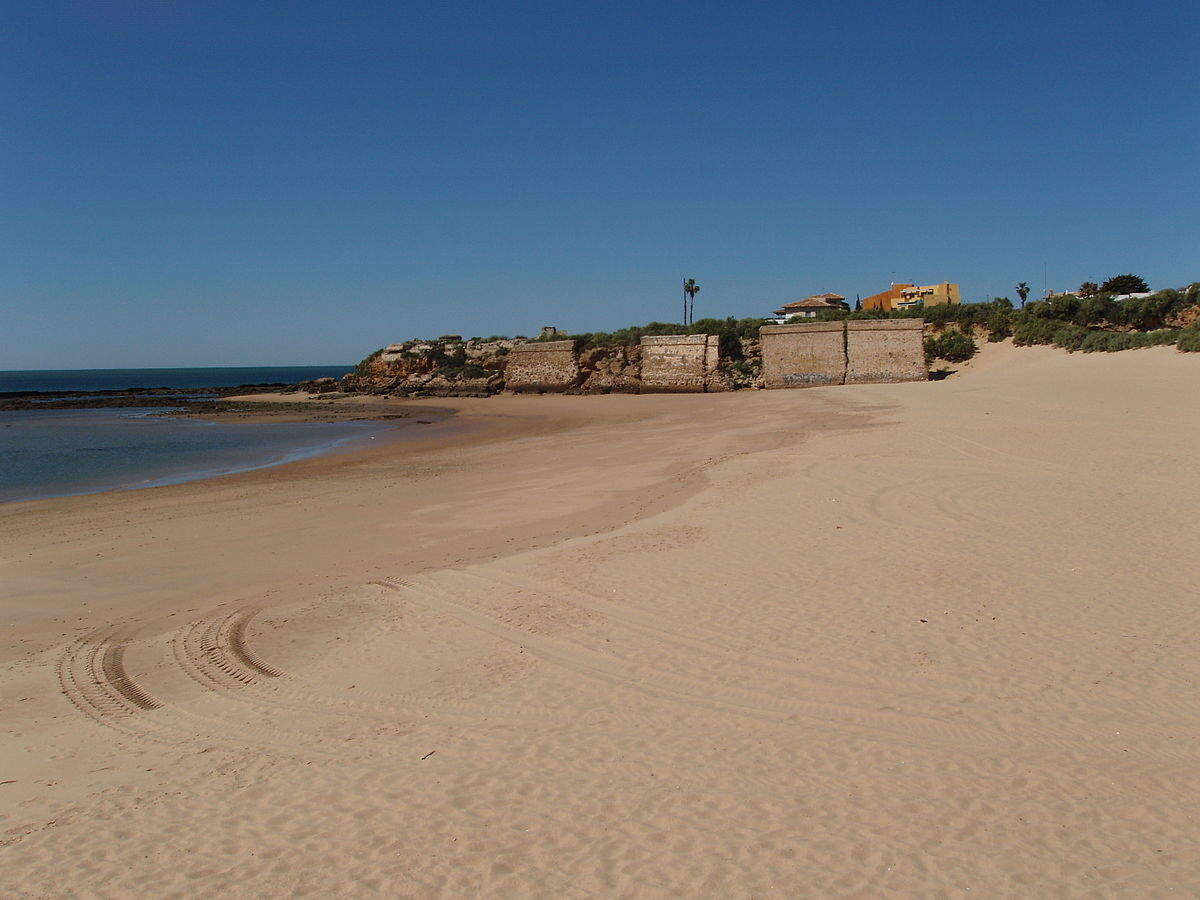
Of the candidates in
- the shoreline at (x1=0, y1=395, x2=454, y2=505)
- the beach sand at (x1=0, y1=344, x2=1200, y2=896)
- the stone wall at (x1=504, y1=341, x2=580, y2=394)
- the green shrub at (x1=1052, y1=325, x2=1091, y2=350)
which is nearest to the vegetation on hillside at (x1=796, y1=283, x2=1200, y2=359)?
the green shrub at (x1=1052, y1=325, x2=1091, y2=350)

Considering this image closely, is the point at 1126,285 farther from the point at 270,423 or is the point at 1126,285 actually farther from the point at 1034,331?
the point at 270,423

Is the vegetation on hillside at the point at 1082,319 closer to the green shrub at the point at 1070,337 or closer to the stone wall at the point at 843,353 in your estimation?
the green shrub at the point at 1070,337

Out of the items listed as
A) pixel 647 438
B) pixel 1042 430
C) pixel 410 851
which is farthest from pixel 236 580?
pixel 1042 430

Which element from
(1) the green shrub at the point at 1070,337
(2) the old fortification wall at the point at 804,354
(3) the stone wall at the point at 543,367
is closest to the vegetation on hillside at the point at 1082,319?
(1) the green shrub at the point at 1070,337

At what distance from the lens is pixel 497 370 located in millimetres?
44562

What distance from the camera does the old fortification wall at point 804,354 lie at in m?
33.1

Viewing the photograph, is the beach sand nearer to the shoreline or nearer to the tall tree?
the shoreline

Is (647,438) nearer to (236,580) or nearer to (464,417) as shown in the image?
(236,580)

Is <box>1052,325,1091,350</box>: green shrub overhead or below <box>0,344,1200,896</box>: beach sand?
overhead

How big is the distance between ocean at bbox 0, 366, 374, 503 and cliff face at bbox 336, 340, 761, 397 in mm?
13025

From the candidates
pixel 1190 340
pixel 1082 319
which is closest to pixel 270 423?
pixel 1190 340

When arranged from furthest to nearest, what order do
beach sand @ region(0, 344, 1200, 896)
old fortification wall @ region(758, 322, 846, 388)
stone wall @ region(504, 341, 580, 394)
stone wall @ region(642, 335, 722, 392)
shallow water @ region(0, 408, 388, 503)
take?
1. stone wall @ region(504, 341, 580, 394)
2. stone wall @ region(642, 335, 722, 392)
3. old fortification wall @ region(758, 322, 846, 388)
4. shallow water @ region(0, 408, 388, 503)
5. beach sand @ region(0, 344, 1200, 896)

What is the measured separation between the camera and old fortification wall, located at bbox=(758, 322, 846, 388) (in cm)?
3312

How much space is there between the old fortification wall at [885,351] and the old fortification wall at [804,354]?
465mm
